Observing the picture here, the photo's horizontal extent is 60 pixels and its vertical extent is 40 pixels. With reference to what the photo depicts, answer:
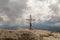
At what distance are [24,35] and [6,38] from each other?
2.20 m

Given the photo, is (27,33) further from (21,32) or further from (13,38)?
(13,38)

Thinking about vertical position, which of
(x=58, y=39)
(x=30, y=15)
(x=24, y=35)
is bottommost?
(x=58, y=39)

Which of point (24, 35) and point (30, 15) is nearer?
point (24, 35)

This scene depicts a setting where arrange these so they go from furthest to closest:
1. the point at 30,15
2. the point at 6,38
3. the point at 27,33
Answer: the point at 30,15, the point at 27,33, the point at 6,38

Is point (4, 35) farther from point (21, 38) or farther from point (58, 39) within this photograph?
point (58, 39)

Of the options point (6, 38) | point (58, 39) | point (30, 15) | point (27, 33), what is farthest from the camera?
point (30, 15)

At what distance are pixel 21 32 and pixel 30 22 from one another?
68.6ft

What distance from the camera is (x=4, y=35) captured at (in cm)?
1808

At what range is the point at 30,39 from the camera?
18.9m

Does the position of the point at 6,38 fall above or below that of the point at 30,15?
below

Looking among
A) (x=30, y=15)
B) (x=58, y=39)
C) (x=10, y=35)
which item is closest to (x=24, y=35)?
(x=10, y=35)

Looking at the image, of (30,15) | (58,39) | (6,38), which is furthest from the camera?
(30,15)

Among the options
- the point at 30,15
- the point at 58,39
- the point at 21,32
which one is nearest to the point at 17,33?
the point at 21,32

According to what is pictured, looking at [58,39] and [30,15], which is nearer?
[58,39]
